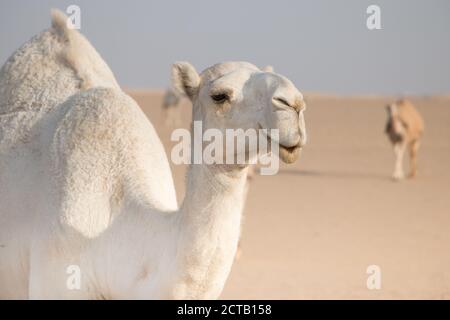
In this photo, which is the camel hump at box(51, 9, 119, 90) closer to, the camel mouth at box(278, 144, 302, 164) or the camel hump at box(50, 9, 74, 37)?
the camel hump at box(50, 9, 74, 37)

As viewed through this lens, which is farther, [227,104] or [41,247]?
[41,247]

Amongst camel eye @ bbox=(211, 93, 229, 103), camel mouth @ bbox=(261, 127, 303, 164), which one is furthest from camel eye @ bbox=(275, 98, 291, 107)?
camel eye @ bbox=(211, 93, 229, 103)

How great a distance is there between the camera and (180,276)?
379cm

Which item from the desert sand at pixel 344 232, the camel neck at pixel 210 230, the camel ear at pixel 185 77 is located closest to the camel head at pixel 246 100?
the camel ear at pixel 185 77

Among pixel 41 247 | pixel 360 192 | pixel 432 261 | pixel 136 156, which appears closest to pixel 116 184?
pixel 136 156

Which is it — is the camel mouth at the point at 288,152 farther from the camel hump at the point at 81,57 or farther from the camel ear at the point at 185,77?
the camel hump at the point at 81,57

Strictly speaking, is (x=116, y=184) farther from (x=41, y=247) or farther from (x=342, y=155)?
(x=342, y=155)

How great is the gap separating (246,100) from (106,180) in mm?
1172

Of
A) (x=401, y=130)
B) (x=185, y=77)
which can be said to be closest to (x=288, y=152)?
(x=185, y=77)

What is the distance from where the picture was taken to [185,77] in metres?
3.98

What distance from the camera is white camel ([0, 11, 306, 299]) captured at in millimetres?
3766

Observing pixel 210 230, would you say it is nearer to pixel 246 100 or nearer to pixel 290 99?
pixel 246 100

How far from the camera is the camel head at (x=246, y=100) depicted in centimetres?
343
